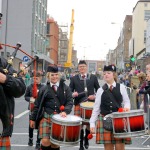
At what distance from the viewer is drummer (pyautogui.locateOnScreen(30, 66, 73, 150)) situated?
6.18 metres

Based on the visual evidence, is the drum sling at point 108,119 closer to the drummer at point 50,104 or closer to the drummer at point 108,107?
the drummer at point 108,107

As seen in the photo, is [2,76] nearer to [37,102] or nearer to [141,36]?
[37,102]

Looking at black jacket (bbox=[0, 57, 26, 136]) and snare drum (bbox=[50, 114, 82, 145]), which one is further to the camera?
snare drum (bbox=[50, 114, 82, 145])

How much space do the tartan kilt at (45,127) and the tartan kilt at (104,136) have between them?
904 mm

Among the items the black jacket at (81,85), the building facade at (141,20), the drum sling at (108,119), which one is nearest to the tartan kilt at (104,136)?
the drum sling at (108,119)

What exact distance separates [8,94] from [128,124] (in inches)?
88.6

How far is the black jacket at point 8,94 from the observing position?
341 cm

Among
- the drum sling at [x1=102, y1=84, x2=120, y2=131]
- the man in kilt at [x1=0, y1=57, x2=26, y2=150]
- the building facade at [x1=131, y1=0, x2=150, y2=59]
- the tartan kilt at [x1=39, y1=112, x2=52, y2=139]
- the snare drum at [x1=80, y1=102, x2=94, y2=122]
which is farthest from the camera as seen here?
the building facade at [x1=131, y1=0, x2=150, y2=59]

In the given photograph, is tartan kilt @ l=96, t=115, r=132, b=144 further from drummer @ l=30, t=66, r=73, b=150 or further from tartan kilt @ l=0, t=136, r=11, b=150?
tartan kilt @ l=0, t=136, r=11, b=150

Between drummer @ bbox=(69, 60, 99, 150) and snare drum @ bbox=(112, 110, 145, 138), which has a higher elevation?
drummer @ bbox=(69, 60, 99, 150)

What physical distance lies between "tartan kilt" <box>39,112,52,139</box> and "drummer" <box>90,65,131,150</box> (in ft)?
2.71

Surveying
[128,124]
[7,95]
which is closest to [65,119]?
[128,124]

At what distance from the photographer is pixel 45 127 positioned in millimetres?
6203

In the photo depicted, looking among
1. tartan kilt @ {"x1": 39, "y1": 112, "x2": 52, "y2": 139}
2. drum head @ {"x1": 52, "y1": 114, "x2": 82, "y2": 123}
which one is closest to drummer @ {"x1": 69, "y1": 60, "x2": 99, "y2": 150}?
tartan kilt @ {"x1": 39, "y1": 112, "x2": 52, "y2": 139}
